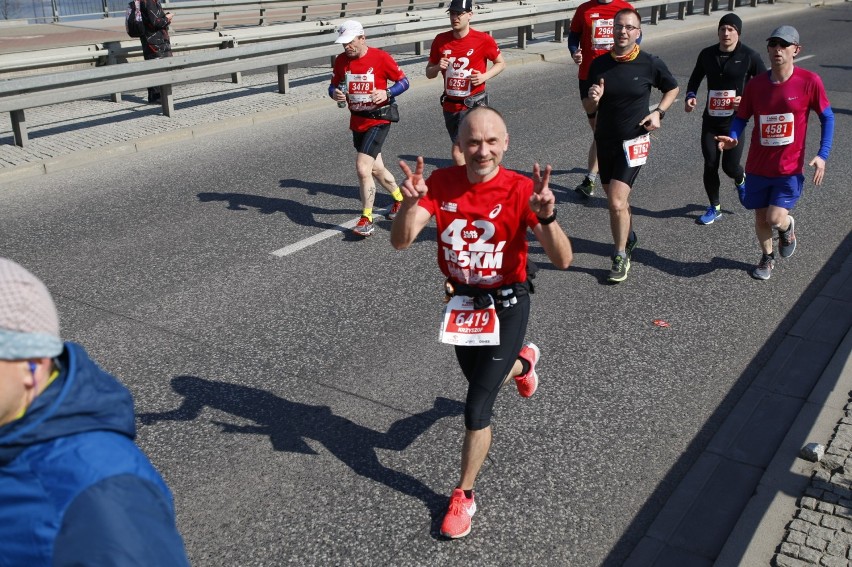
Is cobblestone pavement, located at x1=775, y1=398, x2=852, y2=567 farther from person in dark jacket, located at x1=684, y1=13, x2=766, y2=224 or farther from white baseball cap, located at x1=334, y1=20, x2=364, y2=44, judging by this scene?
white baseball cap, located at x1=334, y1=20, x2=364, y2=44

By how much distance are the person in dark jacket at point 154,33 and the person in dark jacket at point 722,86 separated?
8.84 meters

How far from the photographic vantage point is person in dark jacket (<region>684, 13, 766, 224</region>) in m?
8.83

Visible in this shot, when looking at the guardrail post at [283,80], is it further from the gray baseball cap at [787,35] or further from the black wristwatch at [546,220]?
the black wristwatch at [546,220]

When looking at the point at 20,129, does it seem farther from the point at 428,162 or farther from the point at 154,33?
the point at 428,162

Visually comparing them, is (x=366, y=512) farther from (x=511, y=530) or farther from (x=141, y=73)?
(x=141, y=73)

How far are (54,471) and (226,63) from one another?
538 inches

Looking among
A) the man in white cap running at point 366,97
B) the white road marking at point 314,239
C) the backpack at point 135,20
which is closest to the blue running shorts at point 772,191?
the man in white cap running at point 366,97

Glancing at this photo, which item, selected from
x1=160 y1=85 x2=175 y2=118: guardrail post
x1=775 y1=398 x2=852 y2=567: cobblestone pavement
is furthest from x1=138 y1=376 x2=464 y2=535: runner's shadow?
x1=160 y1=85 x2=175 y2=118: guardrail post

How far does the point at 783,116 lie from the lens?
24.3 ft

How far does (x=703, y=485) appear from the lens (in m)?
4.84

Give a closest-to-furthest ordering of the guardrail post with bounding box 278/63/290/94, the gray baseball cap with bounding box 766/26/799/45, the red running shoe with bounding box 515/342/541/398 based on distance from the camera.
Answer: the red running shoe with bounding box 515/342/541/398
the gray baseball cap with bounding box 766/26/799/45
the guardrail post with bounding box 278/63/290/94

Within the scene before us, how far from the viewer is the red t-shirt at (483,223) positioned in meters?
4.36

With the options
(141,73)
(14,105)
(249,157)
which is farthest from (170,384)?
(141,73)

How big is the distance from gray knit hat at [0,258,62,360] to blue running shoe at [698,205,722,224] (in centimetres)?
823
